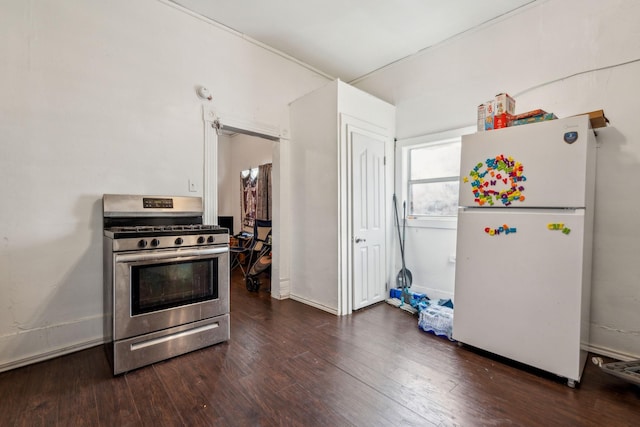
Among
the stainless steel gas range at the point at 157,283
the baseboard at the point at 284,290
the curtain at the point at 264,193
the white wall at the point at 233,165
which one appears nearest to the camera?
the stainless steel gas range at the point at 157,283

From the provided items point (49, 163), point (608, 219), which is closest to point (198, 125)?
point (49, 163)

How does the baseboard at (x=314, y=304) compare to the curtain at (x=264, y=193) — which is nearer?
the baseboard at (x=314, y=304)

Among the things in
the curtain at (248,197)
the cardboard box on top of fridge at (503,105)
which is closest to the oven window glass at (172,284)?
the cardboard box on top of fridge at (503,105)

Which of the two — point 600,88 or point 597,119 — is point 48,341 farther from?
point 600,88

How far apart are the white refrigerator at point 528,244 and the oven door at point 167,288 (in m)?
2.09

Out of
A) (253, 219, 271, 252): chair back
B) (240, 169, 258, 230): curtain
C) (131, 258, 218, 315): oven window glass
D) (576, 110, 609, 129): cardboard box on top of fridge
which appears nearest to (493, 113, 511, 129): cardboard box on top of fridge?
(576, 110, 609, 129): cardboard box on top of fridge

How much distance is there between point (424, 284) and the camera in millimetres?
3582

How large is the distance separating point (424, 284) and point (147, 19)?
4.13 meters

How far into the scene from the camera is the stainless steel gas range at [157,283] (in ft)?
6.66

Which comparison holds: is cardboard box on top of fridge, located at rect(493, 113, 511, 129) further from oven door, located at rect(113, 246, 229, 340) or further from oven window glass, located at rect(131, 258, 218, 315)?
oven window glass, located at rect(131, 258, 218, 315)

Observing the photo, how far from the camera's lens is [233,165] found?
22.3 ft

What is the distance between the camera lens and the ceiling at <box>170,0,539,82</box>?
111 inches

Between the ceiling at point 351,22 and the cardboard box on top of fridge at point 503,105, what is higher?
the ceiling at point 351,22

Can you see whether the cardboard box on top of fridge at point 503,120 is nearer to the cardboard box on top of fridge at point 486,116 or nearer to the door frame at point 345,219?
the cardboard box on top of fridge at point 486,116
